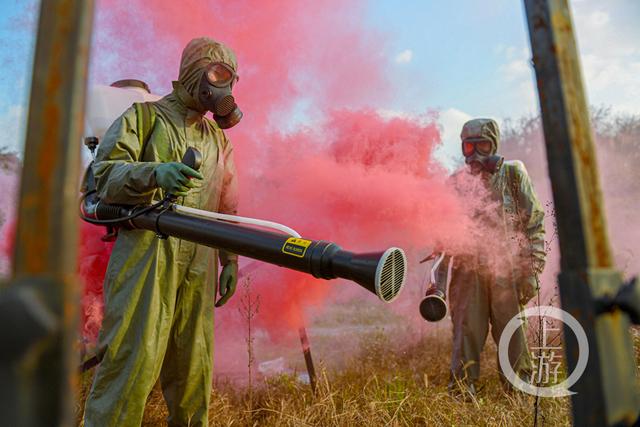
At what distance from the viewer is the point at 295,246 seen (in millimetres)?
1660

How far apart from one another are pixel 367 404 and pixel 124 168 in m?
2.06

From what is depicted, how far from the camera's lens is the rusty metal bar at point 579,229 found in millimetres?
684

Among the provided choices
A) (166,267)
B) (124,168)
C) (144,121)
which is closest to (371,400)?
(166,267)

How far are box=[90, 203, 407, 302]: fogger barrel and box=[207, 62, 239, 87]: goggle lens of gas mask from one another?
2.96 ft

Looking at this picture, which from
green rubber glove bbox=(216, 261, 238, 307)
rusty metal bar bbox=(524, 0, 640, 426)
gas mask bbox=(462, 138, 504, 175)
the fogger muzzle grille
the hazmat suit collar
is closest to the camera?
rusty metal bar bbox=(524, 0, 640, 426)


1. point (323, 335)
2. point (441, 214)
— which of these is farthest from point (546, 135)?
point (323, 335)

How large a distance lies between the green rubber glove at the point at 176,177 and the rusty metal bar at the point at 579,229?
1.61 meters

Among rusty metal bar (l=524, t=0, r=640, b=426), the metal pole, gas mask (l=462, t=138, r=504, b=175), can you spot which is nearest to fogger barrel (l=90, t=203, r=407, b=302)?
rusty metal bar (l=524, t=0, r=640, b=426)

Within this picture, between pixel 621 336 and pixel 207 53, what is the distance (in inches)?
97.4

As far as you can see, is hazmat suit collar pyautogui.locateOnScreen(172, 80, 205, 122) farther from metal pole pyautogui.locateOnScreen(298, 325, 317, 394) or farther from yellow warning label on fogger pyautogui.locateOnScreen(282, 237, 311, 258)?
metal pole pyautogui.locateOnScreen(298, 325, 317, 394)

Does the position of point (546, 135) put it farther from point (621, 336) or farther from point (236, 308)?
point (236, 308)

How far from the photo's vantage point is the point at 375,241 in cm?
446

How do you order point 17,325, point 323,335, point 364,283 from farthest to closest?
point 323,335 < point 364,283 < point 17,325

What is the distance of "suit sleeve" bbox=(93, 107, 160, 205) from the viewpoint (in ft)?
7.25
